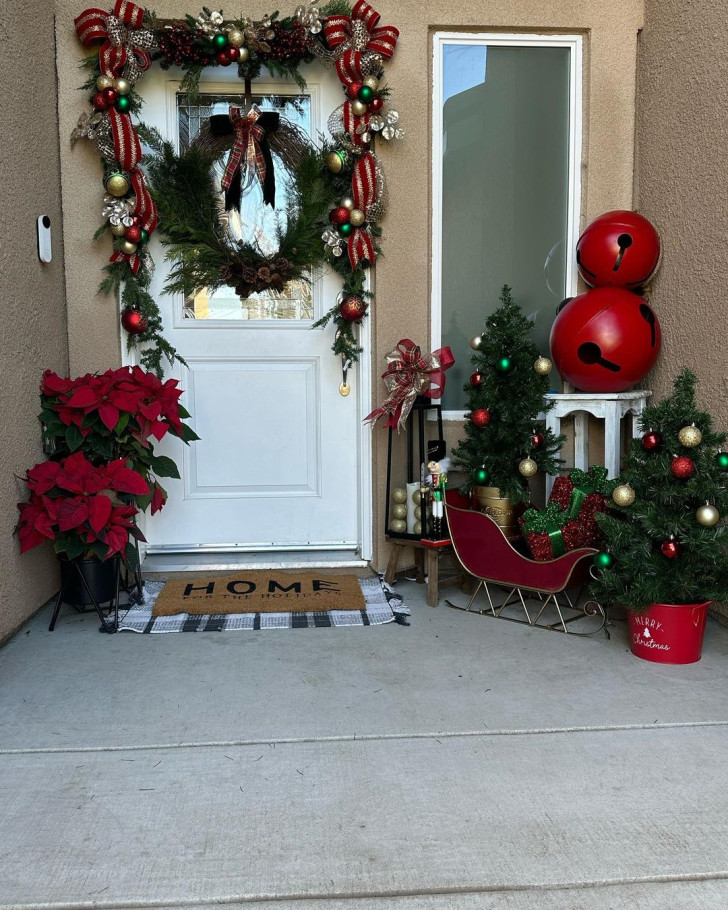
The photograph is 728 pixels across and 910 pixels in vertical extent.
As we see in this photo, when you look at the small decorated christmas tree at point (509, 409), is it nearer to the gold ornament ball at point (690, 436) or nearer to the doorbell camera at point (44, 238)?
the gold ornament ball at point (690, 436)

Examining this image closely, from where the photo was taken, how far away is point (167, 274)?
3.55 m

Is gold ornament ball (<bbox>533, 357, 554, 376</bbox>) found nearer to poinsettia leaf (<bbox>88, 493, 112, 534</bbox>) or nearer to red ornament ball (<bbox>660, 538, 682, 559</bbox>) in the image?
red ornament ball (<bbox>660, 538, 682, 559</bbox>)

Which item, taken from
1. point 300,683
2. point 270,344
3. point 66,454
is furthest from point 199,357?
point 300,683

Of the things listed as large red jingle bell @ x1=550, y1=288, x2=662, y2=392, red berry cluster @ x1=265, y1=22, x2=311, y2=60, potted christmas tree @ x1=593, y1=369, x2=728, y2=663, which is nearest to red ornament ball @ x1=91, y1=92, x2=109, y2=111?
red berry cluster @ x1=265, y1=22, x2=311, y2=60

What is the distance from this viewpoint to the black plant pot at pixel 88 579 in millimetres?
2963

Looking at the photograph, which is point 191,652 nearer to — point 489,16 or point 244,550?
point 244,550

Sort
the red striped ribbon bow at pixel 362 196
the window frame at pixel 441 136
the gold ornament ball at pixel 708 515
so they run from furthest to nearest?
1. the window frame at pixel 441 136
2. the red striped ribbon bow at pixel 362 196
3. the gold ornament ball at pixel 708 515

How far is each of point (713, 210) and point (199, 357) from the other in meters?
2.16

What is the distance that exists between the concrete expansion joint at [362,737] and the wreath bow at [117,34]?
253 centimetres

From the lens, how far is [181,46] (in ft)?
10.6

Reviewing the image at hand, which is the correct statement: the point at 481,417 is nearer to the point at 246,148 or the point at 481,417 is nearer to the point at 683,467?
the point at 683,467

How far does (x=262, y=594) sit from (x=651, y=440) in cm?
162

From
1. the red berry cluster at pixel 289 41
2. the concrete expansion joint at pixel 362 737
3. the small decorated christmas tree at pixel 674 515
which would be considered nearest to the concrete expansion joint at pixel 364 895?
the concrete expansion joint at pixel 362 737

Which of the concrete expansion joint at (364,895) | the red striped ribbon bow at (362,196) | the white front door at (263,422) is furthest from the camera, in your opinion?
the white front door at (263,422)
